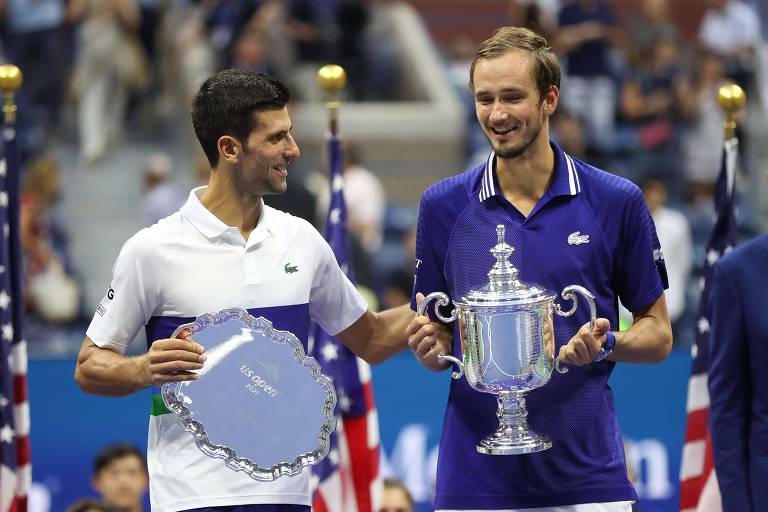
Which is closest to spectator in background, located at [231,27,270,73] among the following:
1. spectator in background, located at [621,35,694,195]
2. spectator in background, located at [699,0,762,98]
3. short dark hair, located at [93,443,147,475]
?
spectator in background, located at [621,35,694,195]

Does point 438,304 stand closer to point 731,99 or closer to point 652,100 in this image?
point 731,99

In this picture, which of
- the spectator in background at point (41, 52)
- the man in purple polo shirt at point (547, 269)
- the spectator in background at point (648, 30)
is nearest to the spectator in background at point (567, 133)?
the spectator in background at point (648, 30)

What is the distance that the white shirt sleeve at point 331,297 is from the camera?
4488mm

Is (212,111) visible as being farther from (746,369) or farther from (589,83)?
(589,83)

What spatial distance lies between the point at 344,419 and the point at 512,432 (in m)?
2.40

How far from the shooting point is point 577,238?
4184mm

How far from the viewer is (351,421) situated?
6.41m

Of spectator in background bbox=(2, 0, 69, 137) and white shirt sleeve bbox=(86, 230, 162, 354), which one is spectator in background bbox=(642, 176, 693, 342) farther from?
white shirt sleeve bbox=(86, 230, 162, 354)

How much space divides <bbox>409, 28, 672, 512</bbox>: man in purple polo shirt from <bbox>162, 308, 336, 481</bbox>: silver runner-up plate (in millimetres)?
375

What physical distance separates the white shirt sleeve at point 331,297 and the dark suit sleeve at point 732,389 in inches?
48.2

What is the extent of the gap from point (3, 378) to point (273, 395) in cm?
213

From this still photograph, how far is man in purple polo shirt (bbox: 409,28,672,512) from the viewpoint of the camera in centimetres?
415

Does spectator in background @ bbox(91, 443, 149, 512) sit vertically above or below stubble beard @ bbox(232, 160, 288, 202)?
below

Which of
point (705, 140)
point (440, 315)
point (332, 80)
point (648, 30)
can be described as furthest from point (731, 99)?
point (648, 30)
